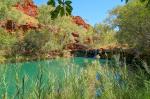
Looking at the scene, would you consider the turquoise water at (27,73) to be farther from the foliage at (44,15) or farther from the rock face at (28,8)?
the rock face at (28,8)

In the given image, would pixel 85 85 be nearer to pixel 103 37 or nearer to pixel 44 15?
pixel 44 15

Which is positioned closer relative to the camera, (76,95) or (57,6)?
(57,6)

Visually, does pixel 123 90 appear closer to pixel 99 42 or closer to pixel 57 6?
pixel 57 6

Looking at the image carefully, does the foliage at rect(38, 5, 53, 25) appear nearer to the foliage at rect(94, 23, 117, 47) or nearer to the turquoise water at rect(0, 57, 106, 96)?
the foliage at rect(94, 23, 117, 47)

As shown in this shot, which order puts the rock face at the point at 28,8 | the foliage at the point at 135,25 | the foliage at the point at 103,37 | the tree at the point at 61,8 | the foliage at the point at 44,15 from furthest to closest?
1. the rock face at the point at 28,8
2. the foliage at the point at 44,15
3. the foliage at the point at 103,37
4. the foliage at the point at 135,25
5. the tree at the point at 61,8

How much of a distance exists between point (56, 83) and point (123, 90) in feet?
3.30

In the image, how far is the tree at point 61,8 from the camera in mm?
3457

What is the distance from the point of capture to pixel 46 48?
2494 inches

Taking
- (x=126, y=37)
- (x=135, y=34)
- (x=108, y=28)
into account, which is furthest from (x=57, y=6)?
(x=108, y=28)

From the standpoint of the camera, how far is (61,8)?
3541 millimetres

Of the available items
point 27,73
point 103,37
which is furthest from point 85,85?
point 103,37

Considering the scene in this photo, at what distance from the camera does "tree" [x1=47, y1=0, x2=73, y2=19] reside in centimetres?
346

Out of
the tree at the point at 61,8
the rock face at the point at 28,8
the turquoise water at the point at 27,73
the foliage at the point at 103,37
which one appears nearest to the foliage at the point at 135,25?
the foliage at the point at 103,37

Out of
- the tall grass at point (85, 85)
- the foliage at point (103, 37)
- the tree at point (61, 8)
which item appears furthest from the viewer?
the foliage at point (103, 37)
